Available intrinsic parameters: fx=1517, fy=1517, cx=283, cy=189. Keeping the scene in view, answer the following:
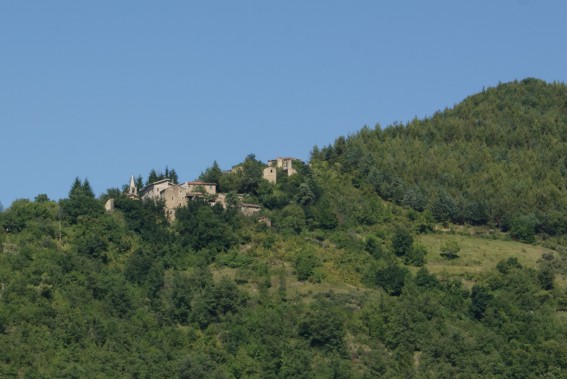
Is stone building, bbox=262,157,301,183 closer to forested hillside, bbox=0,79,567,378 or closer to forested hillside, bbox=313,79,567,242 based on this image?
forested hillside, bbox=0,79,567,378

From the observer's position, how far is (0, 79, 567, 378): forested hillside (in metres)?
83.9

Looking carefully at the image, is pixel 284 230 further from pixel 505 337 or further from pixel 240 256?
pixel 505 337

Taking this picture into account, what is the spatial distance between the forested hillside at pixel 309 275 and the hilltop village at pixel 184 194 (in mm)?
616

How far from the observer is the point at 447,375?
83.4 metres

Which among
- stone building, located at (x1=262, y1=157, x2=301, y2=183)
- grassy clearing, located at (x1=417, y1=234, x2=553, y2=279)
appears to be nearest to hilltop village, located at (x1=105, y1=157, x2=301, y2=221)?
stone building, located at (x1=262, y1=157, x2=301, y2=183)

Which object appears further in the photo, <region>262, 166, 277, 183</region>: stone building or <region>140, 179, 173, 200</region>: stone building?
<region>262, 166, 277, 183</region>: stone building

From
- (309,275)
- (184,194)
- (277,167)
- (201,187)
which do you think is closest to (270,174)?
(277,167)

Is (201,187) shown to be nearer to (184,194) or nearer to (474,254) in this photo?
(184,194)

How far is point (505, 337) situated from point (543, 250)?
16367 mm

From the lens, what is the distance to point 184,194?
10394 cm

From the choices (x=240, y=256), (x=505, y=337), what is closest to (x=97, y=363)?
(x=240, y=256)

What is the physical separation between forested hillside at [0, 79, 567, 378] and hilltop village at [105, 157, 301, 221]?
62 cm

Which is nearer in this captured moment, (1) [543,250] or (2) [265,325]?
(2) [265,325]

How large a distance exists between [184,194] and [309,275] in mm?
14059
